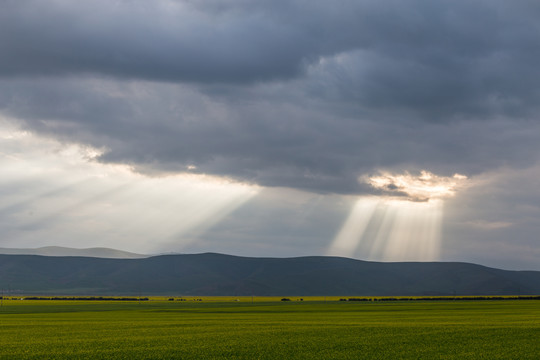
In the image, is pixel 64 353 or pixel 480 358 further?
pixel 64 353

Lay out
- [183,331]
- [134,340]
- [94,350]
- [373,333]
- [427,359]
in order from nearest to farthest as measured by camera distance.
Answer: [427,359] → [94,350] → [134,340] → [373,333] → [183,331]

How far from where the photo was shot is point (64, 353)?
39406 mm

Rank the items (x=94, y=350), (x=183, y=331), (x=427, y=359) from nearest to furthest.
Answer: (x=427, y=359) < (x=94, y=350) < (x=183, y=331)

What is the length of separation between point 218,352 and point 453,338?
1980 cm

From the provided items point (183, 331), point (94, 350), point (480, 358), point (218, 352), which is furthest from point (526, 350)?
point (183, 331)

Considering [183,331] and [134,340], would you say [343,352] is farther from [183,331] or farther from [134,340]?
[183,331]

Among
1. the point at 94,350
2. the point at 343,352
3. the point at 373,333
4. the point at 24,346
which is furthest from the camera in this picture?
the point at 373,333

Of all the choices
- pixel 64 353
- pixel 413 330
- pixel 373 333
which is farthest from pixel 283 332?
pixel 64 353

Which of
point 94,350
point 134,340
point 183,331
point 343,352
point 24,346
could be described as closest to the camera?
point 343,352

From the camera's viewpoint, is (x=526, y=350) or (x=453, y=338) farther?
(x=453, y=338)

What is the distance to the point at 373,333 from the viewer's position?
174 ft

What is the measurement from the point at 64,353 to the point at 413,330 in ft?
105

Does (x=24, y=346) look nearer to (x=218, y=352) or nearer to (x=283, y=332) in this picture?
(x=218, y=352)

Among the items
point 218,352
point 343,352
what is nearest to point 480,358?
point 343,352
